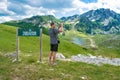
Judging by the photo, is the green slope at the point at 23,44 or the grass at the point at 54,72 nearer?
the grass at the point at 54,72

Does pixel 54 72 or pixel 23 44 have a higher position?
pixel 54 72

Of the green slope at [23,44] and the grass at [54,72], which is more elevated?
the grass at [54,72]

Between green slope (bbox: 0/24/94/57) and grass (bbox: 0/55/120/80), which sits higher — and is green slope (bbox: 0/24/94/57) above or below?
below

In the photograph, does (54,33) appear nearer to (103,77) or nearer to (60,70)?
(60,70)

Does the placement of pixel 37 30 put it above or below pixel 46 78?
above

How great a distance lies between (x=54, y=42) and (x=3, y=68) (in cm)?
493

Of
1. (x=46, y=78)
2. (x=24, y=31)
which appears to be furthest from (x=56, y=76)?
(x=24, y=31)

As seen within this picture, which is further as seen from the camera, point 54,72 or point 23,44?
point 23,44

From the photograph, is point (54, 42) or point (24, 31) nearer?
point (54, 42)

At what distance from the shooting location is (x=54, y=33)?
23422mm

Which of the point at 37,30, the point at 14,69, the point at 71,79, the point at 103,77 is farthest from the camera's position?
the point at 37,30

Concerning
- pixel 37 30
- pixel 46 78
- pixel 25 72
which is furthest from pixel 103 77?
pixel 37 30

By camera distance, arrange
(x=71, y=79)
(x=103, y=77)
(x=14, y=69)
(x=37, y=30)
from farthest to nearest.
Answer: (x=37, y=30), (x=14, y=69), (x=103, y=77), (x=71, y=79)

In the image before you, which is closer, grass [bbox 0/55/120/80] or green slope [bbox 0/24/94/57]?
grass [bbox 0/55/120/80]
